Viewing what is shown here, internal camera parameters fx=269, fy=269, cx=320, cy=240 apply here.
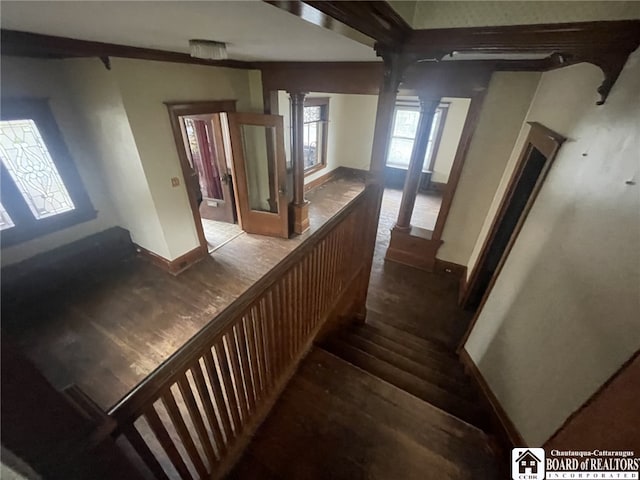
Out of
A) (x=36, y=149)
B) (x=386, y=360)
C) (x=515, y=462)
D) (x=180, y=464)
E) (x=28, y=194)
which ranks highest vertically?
(x=36, y=149)

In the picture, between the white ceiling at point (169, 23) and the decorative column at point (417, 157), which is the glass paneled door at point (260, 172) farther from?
the decorative column at point (417, 157)

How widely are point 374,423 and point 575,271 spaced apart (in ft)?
4.43

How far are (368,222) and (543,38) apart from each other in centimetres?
148

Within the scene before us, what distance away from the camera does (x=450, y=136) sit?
6.23 metres

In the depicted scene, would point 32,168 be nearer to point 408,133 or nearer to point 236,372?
point 236,372

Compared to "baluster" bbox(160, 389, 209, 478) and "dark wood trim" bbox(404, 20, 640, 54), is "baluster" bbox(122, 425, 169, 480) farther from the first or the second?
"dark wood trim" bbox(404, 20, 640, 54)

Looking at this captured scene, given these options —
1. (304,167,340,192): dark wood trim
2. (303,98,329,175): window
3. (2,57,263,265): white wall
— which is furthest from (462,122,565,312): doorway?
(303,98,329,175): window

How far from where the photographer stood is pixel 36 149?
109 inches

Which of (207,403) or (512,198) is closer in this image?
(207,403)

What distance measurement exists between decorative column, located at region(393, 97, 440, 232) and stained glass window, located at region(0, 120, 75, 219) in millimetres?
4015

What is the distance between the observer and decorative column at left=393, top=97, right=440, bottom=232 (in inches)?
118

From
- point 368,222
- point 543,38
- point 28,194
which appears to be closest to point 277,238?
point 368,222

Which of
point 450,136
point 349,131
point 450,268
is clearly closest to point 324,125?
point 349,131

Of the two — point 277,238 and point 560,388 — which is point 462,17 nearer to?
point 560,388
